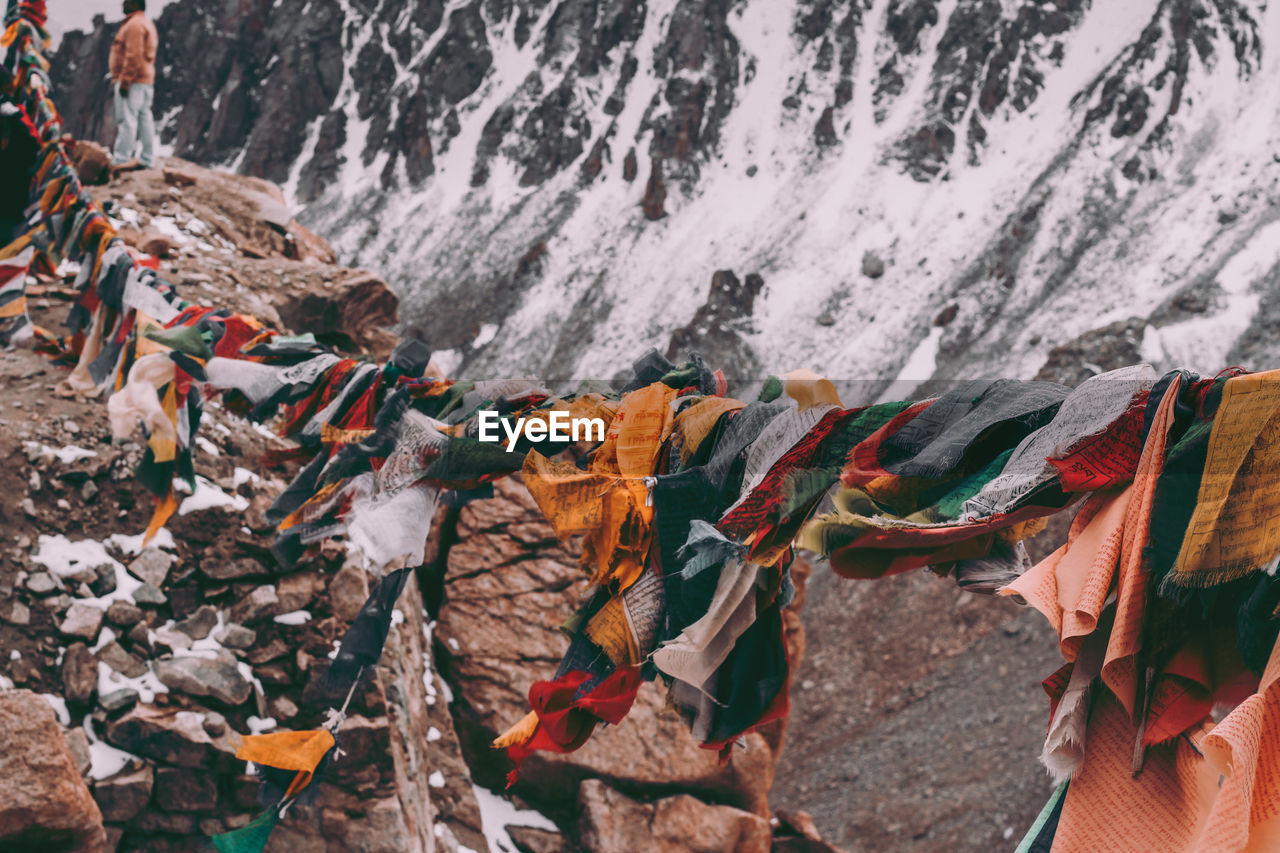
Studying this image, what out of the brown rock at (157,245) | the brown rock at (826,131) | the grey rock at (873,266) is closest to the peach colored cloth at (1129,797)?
the brown rock at (157,245)

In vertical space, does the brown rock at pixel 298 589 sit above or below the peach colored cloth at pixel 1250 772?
below

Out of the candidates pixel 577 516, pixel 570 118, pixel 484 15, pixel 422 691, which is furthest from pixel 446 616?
pixel 484 15

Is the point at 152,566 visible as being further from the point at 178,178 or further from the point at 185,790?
the point at 178,178

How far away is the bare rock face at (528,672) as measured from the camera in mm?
5508

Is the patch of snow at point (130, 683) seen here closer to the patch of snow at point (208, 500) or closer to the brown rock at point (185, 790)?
the brown rock at point (185, 790)

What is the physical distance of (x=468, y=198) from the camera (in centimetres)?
5066

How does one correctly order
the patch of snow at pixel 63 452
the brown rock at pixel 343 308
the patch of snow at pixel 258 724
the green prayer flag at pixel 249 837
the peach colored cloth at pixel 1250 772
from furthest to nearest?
the brown rock at pixel 343 308
the patch of snow at pixel 63 452
the patch of snow at pixel 258 724
the green prayer flag at pixel 249 837
the peach colored cloth at pixel 1250 772

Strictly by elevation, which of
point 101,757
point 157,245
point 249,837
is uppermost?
point 157,245

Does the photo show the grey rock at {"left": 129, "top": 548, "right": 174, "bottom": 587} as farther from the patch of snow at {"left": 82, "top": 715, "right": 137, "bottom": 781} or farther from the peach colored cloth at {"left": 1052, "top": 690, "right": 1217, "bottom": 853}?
the peach colored cloth at {"left": 1052, "top": 690, "right": 1217, "bottom": 853}

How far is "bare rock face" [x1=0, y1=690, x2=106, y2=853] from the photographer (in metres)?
3.12

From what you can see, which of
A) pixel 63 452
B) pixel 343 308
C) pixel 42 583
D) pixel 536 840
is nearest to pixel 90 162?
pixel 343 308

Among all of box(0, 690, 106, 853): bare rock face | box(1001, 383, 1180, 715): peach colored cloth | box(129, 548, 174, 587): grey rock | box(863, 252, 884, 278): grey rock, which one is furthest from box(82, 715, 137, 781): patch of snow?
box(863, 252, 884, 278): grey rock

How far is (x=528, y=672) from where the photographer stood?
5.67 meters

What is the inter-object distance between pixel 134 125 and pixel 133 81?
0.52 metres
